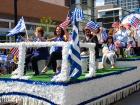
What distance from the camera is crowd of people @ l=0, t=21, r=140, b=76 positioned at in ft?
33.2

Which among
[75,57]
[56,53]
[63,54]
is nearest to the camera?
[63,54]

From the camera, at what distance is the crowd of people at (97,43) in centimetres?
1012

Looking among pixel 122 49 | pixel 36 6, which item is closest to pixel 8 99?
pixel 122 49

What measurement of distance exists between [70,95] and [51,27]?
110ft

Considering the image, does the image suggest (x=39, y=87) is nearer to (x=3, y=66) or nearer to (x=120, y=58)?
(x=120, y=58)

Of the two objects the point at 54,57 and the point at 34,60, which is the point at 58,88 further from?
the point at 34,60

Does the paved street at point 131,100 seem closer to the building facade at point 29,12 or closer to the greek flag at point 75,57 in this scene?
the greek flag at point 75,57

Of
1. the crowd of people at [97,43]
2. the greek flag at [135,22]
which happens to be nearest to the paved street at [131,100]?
the crowd of people at [97,43]

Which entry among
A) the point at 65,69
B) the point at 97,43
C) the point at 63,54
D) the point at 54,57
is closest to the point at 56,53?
the point at 54,57

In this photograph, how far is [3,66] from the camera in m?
15.2

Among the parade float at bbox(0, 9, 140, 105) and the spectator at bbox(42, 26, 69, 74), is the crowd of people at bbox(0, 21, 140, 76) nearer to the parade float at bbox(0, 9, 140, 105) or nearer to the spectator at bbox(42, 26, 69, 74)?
the spectator at bbox(42, 26, 69, 74)

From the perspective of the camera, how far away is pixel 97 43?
12.4 meters

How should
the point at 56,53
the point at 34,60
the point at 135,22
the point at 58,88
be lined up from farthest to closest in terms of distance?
the point at 135,22
the point at 34,60
the point at 56,53
the point at 58,88

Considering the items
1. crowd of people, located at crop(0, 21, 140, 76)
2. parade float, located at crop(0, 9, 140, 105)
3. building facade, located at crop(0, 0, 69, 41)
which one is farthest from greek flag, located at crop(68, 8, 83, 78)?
building facade, located at crop(0, 0, 69, 41)
